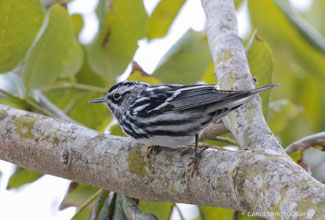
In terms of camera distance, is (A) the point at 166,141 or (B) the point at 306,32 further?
(B) the point at 306,32

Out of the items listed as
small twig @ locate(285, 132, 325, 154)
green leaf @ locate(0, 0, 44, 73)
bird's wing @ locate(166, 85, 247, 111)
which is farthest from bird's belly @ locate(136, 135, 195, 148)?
green leaf @ locate(0, 0, 44, 73)

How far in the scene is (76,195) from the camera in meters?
3.65

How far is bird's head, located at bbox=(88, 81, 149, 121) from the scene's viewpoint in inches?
153

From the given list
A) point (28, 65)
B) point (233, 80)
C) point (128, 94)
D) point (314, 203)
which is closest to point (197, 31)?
point (128, 94)

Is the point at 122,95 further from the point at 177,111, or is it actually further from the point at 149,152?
the point at 149,152

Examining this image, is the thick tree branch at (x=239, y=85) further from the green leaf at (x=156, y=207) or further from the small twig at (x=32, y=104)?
the small twig at (x=32, y=104)

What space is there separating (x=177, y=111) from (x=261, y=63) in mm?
678

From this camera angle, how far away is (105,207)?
125 inches

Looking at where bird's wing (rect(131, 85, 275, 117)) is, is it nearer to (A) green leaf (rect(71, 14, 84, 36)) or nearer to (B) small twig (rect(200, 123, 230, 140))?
(B) small twig (rect(200, 123, 230, 140))

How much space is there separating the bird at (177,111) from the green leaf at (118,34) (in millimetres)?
577

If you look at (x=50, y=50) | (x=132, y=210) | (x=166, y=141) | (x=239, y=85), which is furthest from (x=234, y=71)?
(x=50, y=50)

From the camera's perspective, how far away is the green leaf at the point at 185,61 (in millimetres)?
4008

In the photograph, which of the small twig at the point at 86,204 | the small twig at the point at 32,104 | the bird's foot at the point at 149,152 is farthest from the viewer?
the small twig at the point at 32,104

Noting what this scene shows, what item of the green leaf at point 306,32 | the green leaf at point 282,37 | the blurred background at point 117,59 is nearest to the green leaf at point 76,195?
the blurred background at point 117,59
